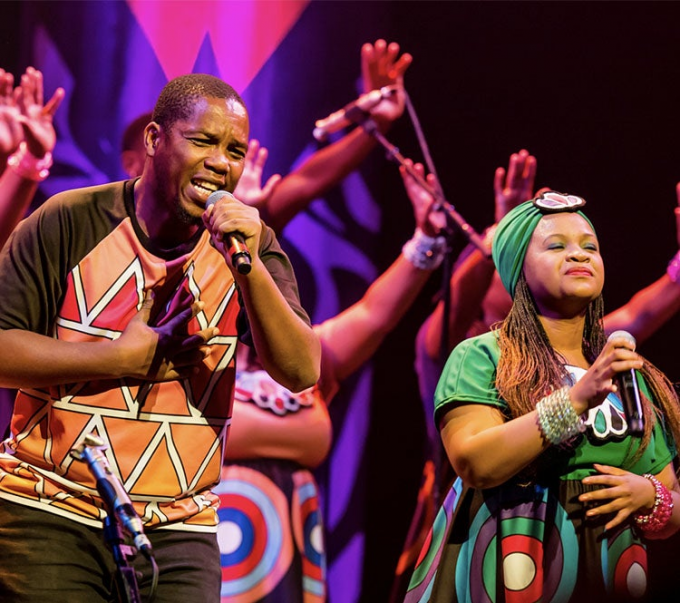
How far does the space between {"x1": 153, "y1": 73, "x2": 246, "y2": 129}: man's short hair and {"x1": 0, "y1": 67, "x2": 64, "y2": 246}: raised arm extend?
166 centimetres

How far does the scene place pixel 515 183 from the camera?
4051mm

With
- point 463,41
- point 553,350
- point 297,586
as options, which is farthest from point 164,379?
point 463,41

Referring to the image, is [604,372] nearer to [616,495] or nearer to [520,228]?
[616,495]

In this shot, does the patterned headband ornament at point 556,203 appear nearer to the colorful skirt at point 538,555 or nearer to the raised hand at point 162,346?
the colorful skirt at point 538,555

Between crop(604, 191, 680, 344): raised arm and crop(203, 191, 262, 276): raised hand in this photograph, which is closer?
crop(203, 191, 262, 276): raised hand

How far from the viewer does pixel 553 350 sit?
8.06 feet

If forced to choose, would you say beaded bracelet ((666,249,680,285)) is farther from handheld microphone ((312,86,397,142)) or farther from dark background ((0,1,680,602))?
handheld microphone ((312,86,397,142))

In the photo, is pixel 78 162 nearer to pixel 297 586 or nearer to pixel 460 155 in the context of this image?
pixel 460 155

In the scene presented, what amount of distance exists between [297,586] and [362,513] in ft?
1.33

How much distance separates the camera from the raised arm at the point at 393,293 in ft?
13.0

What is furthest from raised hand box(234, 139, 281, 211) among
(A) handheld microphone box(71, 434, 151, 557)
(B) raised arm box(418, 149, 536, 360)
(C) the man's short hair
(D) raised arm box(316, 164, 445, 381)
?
(A) handheld microphone box(71, 434, 151, 557)

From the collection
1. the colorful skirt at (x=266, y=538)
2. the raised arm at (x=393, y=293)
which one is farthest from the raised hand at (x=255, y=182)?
the colorful skirt at (x=266, y=538)

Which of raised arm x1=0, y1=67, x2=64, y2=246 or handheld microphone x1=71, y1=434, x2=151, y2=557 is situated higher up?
raised arm x1=0, y1=67, x2=64, y2=246

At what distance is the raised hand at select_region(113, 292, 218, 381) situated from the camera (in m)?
1.87
